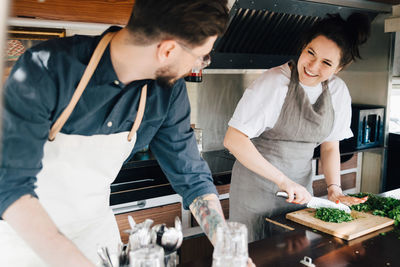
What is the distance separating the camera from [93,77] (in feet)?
3.94

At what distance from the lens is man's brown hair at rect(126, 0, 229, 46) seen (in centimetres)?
101

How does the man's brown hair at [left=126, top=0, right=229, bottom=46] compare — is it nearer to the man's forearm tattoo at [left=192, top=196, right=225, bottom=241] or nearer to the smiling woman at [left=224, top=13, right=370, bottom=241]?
the man's forearm tattoo at [left=192, top=196, right=225, bottom=241]

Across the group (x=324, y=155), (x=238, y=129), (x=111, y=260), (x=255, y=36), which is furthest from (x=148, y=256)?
(x=255, y=36)

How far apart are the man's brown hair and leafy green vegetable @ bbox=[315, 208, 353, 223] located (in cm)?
102

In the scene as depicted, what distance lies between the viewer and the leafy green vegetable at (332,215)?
1.71 metres

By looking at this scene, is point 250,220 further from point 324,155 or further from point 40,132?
point 40,132

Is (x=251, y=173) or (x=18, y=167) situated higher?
(x=18, y=167)

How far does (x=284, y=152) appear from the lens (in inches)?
84.7

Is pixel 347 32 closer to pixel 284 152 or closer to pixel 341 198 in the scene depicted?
pixel 284 152

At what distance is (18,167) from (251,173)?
54.7 inches

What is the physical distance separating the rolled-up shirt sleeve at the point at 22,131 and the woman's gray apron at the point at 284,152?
4.19 feet

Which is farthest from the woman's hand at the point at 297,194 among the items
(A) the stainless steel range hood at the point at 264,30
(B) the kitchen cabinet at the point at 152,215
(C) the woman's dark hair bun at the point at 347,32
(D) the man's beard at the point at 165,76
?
(A) the stainless steel range hood at the point at 264,30

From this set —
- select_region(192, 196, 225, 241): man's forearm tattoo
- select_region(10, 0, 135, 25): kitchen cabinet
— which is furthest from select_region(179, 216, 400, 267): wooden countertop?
select_region(10, 0, 135, 25): kitchen cabinet

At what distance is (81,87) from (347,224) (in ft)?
3.91
